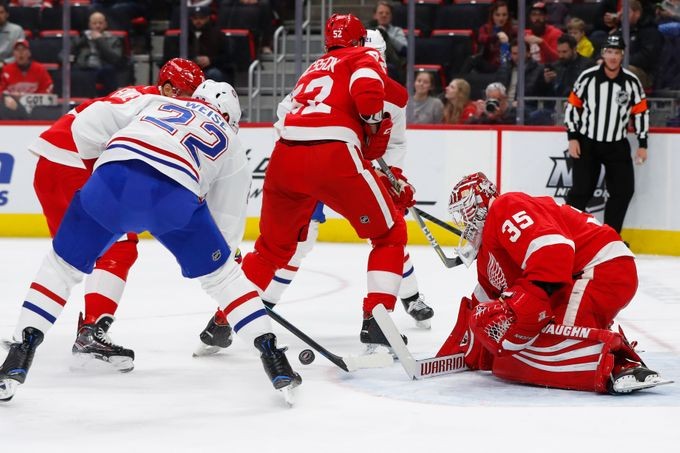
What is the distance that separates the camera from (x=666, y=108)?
786 centimetres

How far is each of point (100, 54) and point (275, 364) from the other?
587 cm

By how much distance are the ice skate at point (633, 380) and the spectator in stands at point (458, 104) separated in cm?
481

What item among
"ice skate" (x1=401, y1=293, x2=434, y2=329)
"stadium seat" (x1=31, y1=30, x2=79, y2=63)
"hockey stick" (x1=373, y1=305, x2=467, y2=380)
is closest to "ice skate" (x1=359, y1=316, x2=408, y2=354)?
"hockey stick" (x1=373, y1=305, x2=467, y2=380)

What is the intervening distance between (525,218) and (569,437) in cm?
71

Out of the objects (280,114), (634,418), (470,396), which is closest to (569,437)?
(634,418)

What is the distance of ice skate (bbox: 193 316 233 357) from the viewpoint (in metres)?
4.27

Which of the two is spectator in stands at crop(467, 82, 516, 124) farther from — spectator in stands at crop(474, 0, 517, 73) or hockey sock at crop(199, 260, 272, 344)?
hockey sock at crop(199, 260, 272, 344)

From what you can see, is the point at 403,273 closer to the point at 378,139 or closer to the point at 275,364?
the point at 378,139

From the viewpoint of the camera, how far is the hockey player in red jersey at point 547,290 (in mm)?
3432

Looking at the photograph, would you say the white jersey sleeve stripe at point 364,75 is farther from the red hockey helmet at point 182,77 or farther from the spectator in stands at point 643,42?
the spectator in stands at point 643,42

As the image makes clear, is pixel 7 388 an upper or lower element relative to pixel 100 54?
lower

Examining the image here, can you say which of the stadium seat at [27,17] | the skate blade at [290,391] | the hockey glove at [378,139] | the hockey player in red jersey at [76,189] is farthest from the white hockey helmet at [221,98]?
the stadium seat at [27,17]

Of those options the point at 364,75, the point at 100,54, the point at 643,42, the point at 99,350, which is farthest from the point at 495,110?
the point at 99,350

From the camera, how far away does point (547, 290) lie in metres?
3.44
